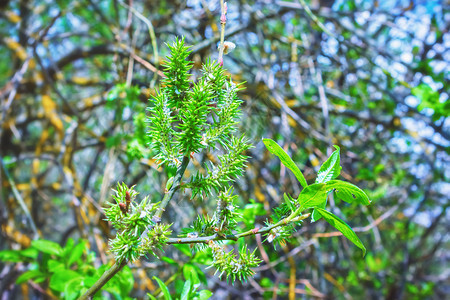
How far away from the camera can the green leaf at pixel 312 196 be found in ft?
1.88

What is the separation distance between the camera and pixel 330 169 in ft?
2.08

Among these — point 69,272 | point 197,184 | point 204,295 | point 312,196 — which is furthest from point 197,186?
point 69,272

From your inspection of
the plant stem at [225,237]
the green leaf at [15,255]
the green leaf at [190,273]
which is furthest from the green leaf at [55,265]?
the plant stem at [225,237]

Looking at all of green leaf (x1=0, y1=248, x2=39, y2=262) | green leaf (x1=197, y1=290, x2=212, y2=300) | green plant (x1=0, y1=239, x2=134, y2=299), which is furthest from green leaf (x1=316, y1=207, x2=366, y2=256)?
green leaf (x1=0, y1=248, x2=39, y2=262)

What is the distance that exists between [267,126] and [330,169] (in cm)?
131

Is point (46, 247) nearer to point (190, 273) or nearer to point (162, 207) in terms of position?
point (190, 273)

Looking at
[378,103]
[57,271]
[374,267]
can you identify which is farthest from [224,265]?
[374,267]

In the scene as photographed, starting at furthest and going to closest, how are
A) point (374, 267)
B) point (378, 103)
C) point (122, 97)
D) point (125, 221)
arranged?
point (374, 267)
point (378, 103)
point (122, 97)
point (125, 221)

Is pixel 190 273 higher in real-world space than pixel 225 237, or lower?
lower

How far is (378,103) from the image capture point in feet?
8.07

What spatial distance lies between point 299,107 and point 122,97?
3.28 ft

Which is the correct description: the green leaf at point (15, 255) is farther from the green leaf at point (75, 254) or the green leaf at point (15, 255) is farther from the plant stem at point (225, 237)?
the plant stem at point (225, 237)

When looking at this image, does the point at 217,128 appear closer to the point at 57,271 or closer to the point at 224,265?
the point at 224,265

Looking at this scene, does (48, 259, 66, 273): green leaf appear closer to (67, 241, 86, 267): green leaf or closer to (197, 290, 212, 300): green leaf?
(67, 241, 86, 267): green leaf
